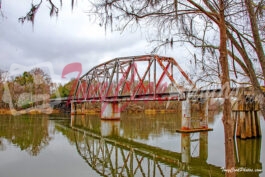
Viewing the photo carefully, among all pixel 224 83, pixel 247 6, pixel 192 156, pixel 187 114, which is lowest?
pixel 192 156

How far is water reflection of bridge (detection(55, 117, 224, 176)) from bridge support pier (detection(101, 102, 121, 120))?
1724 cm

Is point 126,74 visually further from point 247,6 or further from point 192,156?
point 247,6

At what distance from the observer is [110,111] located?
32.2 m

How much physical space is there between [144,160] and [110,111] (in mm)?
22129

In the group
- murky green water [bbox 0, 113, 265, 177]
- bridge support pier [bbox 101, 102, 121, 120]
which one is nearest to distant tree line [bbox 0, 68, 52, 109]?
bridge support pier [bbox 101, 102, 121, 120]

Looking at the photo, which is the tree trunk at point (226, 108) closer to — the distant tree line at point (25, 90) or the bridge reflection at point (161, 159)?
the bridge reflection at point (161, 159)

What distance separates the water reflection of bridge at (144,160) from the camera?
8.63 meters

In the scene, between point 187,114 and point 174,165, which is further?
point 187,114

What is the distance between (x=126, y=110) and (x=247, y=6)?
48.0m

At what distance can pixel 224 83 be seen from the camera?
331 centimetres

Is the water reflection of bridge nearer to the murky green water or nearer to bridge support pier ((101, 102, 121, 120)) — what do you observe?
the murky green water

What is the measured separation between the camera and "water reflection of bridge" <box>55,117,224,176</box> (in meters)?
8.63

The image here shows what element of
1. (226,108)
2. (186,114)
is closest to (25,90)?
(186,114)

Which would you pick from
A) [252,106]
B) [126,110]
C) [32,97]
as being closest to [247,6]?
[252,106]
